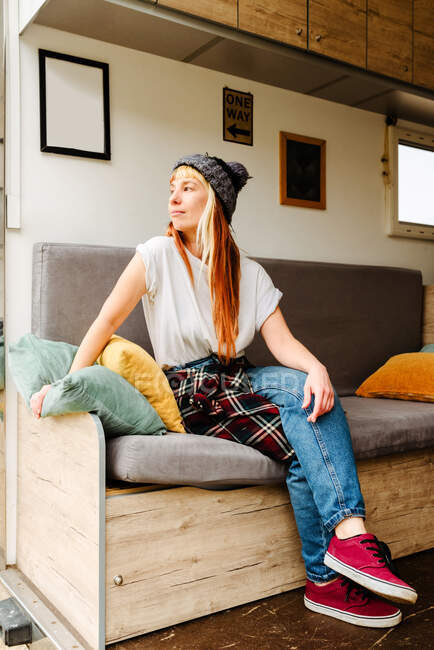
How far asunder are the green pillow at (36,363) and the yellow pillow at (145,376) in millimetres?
133

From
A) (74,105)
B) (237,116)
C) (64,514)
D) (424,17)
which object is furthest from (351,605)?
(424,17)

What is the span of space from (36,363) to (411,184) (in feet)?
8.01

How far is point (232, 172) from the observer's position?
193cm

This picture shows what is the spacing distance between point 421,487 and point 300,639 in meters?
0.78

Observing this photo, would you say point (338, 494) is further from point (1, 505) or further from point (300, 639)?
point (1, 505)

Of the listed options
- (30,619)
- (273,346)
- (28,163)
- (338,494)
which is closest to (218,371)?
(273,346)

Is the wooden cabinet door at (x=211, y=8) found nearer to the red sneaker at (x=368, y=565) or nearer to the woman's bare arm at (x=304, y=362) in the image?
the woman's bare arm at (x=304, y=362)

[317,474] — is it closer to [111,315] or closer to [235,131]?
[111,315]

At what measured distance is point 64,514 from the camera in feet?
5.28

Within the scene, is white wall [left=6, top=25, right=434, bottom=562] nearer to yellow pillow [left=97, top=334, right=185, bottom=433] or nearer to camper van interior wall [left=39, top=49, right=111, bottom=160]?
camper van interior wall [left=39, top=49, right=111, bottom=160]

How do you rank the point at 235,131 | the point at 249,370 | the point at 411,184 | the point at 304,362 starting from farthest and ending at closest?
the point at 411,184
the point at 235,131
the point at 249,370
the point at 304,362

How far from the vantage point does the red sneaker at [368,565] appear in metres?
1.41

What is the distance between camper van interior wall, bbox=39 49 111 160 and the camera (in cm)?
220

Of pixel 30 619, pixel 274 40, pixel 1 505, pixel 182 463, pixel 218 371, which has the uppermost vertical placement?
pixel 274 40
